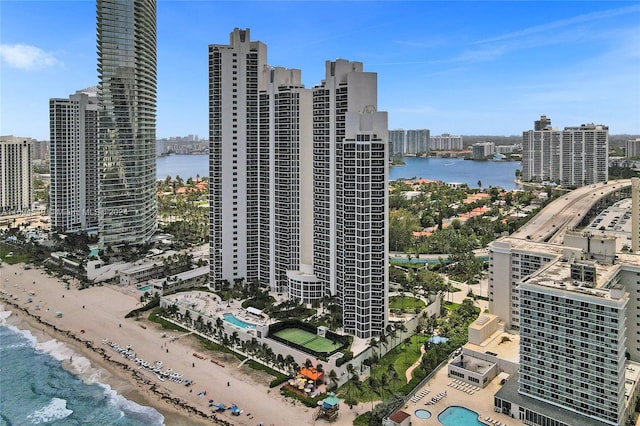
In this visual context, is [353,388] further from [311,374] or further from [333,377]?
[311,374]

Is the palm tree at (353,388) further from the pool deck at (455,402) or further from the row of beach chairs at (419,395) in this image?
the row of beach chairs at (419,395)

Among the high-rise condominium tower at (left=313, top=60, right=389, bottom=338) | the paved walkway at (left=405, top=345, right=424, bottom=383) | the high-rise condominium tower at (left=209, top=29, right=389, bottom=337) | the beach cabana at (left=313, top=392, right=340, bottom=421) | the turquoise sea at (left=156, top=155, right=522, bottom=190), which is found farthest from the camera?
the turquoise sea at (left=156, top=155, right=522, bottom=190)

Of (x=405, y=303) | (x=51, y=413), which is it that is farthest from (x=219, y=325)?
(x=405, y=303)

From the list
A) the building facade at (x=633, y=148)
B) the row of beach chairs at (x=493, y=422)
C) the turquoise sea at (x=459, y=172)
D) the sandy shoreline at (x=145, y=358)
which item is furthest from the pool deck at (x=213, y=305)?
the building facade at (x=633, y=148)

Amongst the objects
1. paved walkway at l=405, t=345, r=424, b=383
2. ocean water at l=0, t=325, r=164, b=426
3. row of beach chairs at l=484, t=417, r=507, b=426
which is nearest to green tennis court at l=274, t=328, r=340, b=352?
paved walkway at l=405, t=345, r=424, b=383

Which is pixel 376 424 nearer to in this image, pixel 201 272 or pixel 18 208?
pixel 201 272

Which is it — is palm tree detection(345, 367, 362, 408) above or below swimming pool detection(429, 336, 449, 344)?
below

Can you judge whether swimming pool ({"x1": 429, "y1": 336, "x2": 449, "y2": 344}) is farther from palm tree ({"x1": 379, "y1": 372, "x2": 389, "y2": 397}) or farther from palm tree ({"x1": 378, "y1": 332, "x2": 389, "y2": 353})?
palm tree ({"x1": 379, "y1": 372, "x2": 389, "y2": 397})
